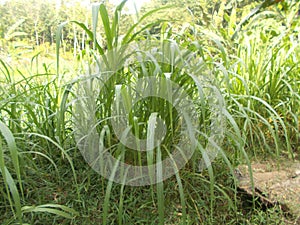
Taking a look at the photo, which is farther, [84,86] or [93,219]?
[84,86]

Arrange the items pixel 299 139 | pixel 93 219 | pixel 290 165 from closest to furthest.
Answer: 1. pixel 93 219
2. pixel 290 165
3. pixel 299 139

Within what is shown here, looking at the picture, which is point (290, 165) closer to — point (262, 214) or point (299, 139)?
point (299, 139)

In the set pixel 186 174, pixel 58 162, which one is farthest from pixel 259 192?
pixel 58 162

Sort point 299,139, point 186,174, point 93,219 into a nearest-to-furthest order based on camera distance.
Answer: point 93,219 < point 186,174 < point 299,139

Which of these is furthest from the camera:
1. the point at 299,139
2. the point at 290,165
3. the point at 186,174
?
the point at 299,139

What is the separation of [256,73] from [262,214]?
31.4 inches

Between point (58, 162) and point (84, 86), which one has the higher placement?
point (84, 86)

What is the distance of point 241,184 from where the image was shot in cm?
107

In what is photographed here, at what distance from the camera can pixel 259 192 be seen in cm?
105

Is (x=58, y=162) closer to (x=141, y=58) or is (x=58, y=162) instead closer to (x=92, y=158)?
(x=92, y=158)

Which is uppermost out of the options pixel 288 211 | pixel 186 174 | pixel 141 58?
pixel 141 58

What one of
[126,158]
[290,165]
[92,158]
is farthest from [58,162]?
[290,165]

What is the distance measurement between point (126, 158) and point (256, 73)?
914 mm

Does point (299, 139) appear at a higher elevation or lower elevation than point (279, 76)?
lower
